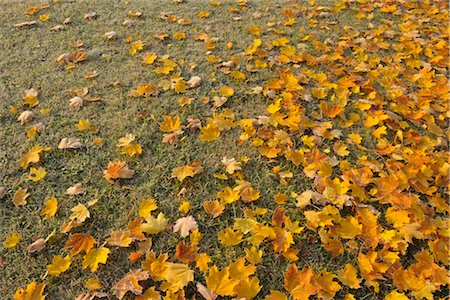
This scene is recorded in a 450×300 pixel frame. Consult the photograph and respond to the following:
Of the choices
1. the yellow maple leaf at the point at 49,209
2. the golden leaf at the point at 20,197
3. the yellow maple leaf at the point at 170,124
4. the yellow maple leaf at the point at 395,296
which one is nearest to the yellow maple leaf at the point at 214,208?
the yellow maple leaf at the point at 170,124

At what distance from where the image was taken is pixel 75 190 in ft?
8.50

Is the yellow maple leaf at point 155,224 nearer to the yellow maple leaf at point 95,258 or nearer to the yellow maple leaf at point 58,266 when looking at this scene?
the yellow maple leaf at point 95,258

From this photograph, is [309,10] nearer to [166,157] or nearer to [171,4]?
[171,4]

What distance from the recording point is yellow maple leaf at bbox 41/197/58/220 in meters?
2.45

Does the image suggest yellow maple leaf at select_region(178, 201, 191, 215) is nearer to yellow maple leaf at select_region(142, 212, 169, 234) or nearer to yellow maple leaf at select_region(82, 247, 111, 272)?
yellow maple leaf at select_region(142, 212, 169, 234)

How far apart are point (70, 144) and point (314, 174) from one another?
1710 mm

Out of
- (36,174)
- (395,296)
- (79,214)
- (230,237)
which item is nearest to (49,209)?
(79,214)

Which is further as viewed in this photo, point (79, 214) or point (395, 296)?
point (79, 214)

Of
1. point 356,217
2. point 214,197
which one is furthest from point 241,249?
point 356,217

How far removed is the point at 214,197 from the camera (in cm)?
258

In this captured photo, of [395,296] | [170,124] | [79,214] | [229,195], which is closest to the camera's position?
[395,296]

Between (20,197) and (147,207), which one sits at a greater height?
(20,197)

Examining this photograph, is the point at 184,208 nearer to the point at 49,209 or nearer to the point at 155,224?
the point at 155,224

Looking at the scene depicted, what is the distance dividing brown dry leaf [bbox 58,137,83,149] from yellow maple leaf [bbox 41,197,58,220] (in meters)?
0.49
